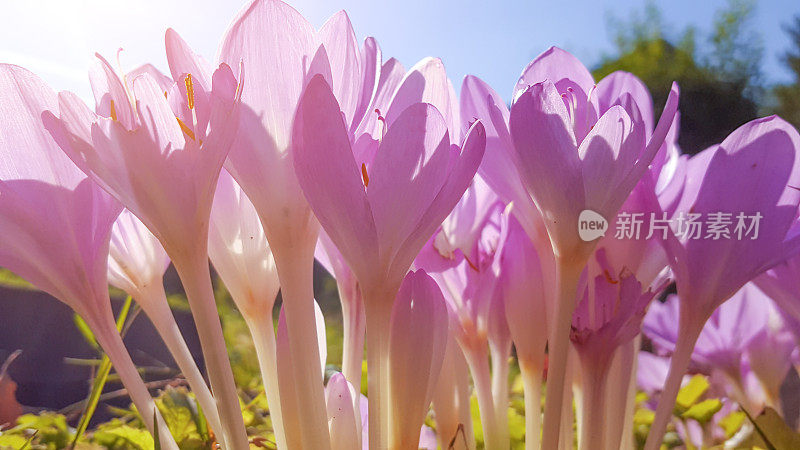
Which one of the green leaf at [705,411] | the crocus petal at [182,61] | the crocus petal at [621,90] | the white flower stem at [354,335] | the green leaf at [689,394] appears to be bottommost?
the green leaf at [705,411]

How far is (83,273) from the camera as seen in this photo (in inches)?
6.9

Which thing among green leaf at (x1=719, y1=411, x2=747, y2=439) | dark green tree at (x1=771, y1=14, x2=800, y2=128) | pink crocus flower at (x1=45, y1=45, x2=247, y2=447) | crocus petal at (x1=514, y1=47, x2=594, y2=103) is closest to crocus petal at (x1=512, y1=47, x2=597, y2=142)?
crocus petal at (x1=514, y1=47, x2=594, y2=103)

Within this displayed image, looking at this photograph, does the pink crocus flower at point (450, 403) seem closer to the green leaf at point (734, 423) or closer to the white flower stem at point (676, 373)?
the white flower stem at point (676, 373)

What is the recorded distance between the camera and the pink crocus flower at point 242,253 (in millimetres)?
188

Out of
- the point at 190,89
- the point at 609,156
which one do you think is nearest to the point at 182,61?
the point at 190,89

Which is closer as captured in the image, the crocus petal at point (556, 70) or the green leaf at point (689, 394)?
the crocus petal at point (556, 70)

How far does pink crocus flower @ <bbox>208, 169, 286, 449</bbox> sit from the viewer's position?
188 mm

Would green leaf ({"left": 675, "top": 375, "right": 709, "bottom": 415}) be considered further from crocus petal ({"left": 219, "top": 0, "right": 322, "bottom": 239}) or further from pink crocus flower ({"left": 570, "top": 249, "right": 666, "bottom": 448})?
crocus petal ({"left": 219, "top": 0, "right": 322, "bottom": 239})

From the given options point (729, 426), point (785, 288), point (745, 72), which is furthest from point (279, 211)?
point (745, 72)

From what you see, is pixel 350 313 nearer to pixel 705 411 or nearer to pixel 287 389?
pixel 287 389

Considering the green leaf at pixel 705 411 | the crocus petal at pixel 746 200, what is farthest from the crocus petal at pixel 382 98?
the green leaf at pixel 705 411

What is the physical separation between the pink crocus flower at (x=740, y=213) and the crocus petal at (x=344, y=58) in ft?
0.35

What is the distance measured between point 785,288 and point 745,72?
2.56m

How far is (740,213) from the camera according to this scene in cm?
19
